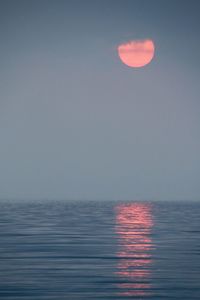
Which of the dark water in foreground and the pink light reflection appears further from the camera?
the pink light reflection

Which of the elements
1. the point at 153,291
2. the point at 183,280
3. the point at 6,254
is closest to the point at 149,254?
the point at 6,254

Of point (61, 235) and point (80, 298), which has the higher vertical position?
point (61, 235)

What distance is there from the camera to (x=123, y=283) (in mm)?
24547

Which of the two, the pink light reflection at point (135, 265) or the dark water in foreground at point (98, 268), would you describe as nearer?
the dark water in foreground at point (98, 268)

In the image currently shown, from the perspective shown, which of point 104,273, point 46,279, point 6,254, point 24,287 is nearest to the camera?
point 24,287

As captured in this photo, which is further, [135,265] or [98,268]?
[135,265]

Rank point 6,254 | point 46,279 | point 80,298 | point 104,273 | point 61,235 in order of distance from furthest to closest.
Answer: point 61,235, point 6,254, point 104,273, point 46,279, point 80,298

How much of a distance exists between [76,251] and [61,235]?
12.0 m

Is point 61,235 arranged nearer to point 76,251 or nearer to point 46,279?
point 76,251

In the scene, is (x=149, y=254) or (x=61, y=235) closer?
(x=149, y=254)

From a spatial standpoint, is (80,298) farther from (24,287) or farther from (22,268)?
(22,268)

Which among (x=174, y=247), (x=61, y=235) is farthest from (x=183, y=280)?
(x=61, y=235)

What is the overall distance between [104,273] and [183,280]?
123 inches

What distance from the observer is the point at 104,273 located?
26.8 m
